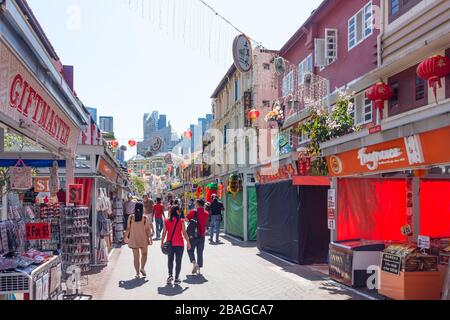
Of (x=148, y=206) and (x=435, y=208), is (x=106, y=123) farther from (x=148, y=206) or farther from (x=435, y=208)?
(x=435, y=208)

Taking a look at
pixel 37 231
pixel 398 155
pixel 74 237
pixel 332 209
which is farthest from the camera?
pixel 332 209

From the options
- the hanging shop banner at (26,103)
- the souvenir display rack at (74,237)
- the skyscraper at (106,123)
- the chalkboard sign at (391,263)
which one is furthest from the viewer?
the skyscraper at (106,123)

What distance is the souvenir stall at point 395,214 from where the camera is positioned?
26.3 feet

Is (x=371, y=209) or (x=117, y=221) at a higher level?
(x=371, y=209)

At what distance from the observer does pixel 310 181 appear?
41.3 feet

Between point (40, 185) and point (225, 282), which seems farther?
point (40, 185)

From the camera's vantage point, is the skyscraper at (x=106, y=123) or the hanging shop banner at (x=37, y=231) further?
the skyscraper at (x=106, y=123)

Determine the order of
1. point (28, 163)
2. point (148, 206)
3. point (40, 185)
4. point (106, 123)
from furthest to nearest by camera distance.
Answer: point (106, 123) → point (148, 206) → point (40, 185) → point (28, 163)

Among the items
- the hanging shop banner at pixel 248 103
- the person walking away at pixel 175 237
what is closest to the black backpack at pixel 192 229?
the person walking away at pixel 175 237

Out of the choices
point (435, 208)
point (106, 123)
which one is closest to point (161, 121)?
point (106, 123)

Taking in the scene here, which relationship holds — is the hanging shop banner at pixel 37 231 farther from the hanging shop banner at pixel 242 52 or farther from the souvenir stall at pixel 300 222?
the hanging shop banner at pixel 242 52

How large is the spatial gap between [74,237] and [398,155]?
6.62 metres

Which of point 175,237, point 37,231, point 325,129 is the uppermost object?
point 325,129

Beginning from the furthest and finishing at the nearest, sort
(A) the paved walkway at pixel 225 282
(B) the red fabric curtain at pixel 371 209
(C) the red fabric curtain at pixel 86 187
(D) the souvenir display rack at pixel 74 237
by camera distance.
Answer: (C) the red fabric curtain at pixel 86 187, (B) the red fabric curtain at pixel 371 209, (D) the souvenir display rack at pixel 74 237, (A) the paved walkway at pixel 225 282
